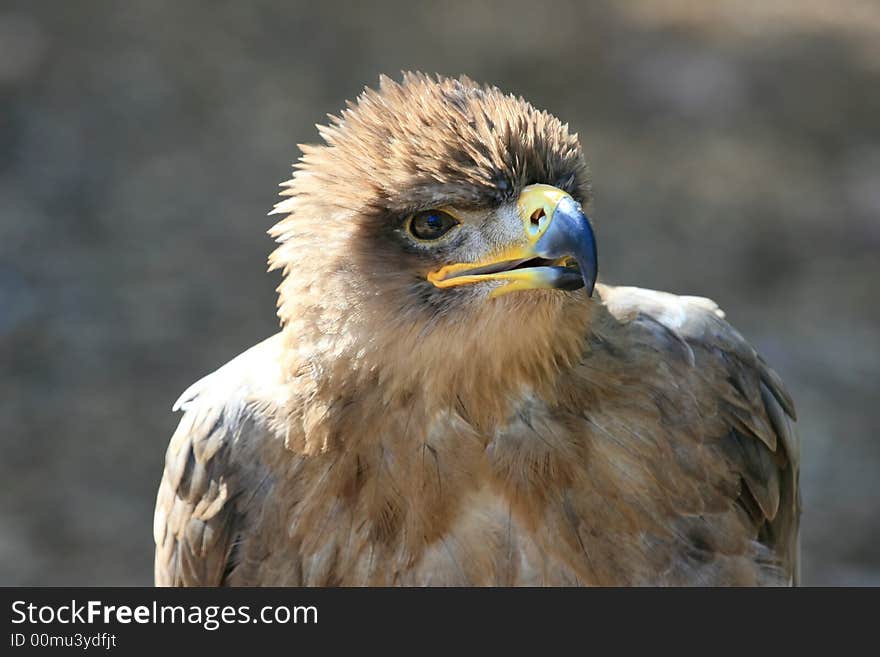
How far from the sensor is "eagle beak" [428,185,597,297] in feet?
10.2

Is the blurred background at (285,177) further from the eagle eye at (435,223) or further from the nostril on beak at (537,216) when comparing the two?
the nostril on beak at (537,216)

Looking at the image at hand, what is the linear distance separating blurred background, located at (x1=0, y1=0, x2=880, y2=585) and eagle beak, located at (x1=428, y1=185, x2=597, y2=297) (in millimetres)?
3664

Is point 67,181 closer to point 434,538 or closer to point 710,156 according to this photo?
point 710,156

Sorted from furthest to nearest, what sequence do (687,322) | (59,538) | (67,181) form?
1. (67,181)
2. (59,538)
3. (687,322)

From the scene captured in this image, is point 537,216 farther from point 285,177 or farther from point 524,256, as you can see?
point 285,177

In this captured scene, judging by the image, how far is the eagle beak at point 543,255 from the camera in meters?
3.12

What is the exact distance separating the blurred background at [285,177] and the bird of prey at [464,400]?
109 inches

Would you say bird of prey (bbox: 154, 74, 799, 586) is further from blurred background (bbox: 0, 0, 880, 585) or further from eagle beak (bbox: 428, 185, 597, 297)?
blurred background (bbox: 0, 0, 880, 585)

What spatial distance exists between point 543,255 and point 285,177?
5.61 m

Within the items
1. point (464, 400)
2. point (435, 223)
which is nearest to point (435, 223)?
point (435, 223)

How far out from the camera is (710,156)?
9.05 meters

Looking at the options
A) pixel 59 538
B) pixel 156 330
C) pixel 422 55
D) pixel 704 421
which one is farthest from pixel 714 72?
pixel 704 421

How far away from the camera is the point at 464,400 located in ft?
11.4

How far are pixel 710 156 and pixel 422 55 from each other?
2.28 m
